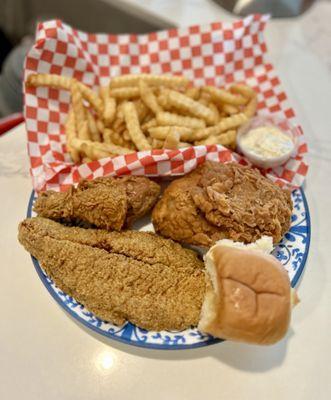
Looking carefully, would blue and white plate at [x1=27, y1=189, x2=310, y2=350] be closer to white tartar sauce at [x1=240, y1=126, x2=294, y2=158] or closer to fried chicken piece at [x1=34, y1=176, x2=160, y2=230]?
fried chicken piece at [x1=34, y1=176, x2=160, y2=230]

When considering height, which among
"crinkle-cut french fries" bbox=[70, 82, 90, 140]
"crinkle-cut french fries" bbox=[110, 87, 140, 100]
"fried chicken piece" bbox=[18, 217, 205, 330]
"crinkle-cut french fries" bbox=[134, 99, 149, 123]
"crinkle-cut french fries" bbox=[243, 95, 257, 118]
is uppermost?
"crinkle-cut french fries" bbox=[243, 95, 257, 118]

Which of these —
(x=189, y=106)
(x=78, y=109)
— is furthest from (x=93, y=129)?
(x=189, y=106)

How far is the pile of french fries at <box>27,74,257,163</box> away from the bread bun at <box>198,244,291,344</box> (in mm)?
827

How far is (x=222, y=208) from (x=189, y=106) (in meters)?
0.74

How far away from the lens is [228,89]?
2637 millimetres

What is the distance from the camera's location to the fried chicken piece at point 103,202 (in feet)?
6.31

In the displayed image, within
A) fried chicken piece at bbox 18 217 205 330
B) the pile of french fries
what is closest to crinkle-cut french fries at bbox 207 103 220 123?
the pile of french fries

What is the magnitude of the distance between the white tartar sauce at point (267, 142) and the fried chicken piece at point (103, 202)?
25.0 inches

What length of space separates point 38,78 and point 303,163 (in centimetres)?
159

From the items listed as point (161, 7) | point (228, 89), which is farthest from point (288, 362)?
point (161, 7)

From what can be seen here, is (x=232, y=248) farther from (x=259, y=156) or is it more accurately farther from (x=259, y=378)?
(x=259, y=156)

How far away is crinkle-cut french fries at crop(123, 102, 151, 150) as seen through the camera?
2.21 meters

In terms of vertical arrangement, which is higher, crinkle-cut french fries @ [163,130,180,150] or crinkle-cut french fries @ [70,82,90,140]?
crinkle-cut french fries @ [163,130,180,150]

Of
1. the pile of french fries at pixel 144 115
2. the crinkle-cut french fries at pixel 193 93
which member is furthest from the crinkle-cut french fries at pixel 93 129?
the crinkle-cut french fries at pixel 193 93
